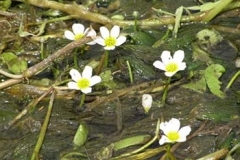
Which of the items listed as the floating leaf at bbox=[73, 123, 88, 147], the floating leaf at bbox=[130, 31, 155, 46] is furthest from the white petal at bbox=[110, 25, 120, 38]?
the floating leaf at bbox=[73, 123, 88, 147]

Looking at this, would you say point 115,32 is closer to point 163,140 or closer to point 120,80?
point 120,80

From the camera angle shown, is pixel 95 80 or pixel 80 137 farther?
pixel 95 80

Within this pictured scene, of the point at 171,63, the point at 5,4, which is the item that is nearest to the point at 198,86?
the point at 171,63

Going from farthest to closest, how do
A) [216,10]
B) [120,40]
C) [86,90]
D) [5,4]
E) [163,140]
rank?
[5,4] → [216,10] → [120,40] → [86,90] → [163,140]

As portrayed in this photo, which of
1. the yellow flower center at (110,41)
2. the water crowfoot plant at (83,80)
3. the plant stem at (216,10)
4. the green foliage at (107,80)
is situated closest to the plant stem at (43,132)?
the water crowfoot plant at (83,80)

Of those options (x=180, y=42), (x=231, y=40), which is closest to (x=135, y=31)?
(x=180, y=42)

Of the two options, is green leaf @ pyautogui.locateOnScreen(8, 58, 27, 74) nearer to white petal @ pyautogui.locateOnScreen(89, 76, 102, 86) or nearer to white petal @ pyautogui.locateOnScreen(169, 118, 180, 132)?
white petal @ pyautogui.locateOnScreen(89, 76, 102, 86)

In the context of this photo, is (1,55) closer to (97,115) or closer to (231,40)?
(97,115)
